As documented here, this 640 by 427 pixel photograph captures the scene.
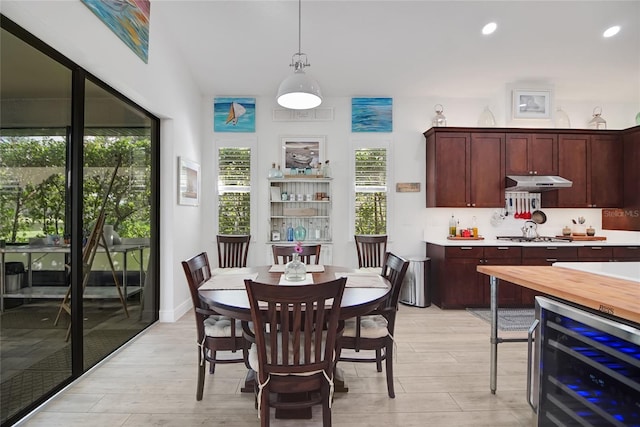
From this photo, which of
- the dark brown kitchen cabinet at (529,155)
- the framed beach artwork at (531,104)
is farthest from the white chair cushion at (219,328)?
the framed beach artwork at (531,104)

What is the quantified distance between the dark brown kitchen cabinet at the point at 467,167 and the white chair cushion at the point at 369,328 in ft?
9.77

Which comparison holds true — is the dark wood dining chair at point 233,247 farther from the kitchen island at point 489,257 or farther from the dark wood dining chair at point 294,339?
the kitchen island at point 489,257

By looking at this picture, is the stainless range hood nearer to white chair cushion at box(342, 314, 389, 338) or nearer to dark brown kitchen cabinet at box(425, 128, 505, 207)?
dark brown kitchen cabinet at box(425, 128, 505, 207)

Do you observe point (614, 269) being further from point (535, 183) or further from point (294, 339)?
point (535, 183)

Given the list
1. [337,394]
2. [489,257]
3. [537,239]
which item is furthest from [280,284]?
[537,239]

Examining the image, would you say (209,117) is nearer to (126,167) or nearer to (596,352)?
(126,167)

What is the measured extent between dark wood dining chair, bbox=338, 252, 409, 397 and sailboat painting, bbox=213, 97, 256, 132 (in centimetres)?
367

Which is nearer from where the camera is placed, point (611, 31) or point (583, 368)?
point (583, 368)

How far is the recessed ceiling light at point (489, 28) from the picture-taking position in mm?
3791

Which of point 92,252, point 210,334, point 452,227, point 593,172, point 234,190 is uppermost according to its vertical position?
point 593,172

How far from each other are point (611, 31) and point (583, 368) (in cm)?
406

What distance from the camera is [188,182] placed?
4.67 meters

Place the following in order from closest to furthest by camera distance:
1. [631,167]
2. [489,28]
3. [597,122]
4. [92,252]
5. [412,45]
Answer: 1. [92,252]
2. [489,28]
3. [412,45]
4. [631,167]
5. [597,122]

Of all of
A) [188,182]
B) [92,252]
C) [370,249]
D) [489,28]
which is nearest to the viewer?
[92,252]
